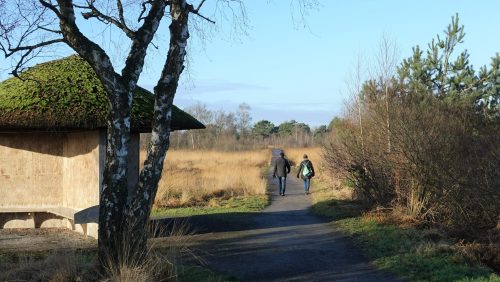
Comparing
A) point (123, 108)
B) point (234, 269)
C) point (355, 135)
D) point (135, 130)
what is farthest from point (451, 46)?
point (123, 108)

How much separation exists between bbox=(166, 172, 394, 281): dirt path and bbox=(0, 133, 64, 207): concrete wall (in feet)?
12.4

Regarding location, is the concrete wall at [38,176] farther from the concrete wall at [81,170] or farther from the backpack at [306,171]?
the backpack at [306,171]

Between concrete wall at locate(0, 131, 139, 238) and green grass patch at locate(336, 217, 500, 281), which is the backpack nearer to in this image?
green grass patch at locate(336, 217, 500, 281)

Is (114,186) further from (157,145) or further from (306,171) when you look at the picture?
(306,171)

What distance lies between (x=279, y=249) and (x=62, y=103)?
5.66 metres

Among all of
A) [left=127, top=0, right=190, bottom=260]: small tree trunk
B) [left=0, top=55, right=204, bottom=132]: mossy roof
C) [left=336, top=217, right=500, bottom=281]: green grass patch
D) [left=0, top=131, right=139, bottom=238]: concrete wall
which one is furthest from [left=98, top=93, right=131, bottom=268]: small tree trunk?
[left=0, top=131, right=139, bottom=238]: concrete wall

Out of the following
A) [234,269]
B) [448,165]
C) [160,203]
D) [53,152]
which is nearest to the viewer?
[234,269]

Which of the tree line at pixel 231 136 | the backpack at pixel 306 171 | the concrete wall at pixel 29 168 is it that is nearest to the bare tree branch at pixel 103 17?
the concrete wall at pixel 29 168

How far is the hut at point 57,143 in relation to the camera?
487 inches

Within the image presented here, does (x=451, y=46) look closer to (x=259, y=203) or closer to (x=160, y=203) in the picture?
(x=259, y=203)

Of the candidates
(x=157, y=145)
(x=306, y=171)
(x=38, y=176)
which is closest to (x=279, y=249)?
(x=157, y=145)

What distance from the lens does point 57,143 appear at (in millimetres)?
14070

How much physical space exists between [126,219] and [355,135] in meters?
10.1

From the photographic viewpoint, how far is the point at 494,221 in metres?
12.3
